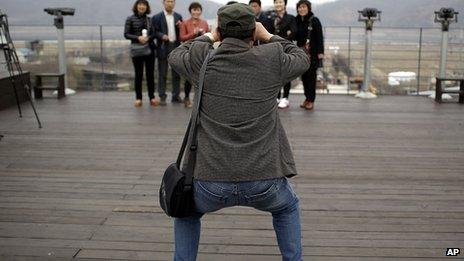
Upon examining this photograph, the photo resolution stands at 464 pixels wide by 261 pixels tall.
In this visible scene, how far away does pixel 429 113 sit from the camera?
8211 mm

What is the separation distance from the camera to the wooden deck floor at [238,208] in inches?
138

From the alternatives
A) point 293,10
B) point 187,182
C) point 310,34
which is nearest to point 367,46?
point 293,10

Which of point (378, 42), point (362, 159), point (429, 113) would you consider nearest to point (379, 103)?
point (429, 113)

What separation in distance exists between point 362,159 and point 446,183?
3.10 feet

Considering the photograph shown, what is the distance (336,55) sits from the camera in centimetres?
1136

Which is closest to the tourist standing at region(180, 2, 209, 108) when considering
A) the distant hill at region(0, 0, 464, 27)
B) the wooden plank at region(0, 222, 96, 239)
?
the distant hill at region(0, 0, 464, 27)

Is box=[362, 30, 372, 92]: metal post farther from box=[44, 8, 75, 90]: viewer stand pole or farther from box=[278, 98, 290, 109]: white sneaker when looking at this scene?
box=[44, 8, 75, 90]: viewer stand pole

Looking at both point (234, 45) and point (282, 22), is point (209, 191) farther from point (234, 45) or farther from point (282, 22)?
point (282, 22)

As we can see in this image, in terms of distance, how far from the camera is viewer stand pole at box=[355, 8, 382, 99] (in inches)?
386

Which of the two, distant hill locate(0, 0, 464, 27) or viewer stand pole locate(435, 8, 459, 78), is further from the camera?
distant hill locate(0, 0, 464, 27)

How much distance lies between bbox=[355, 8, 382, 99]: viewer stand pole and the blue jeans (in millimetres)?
7380

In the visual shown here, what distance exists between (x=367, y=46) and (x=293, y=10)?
132 centimetres

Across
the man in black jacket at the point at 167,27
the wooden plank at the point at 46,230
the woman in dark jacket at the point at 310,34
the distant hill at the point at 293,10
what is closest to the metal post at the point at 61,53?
the distant hill at the point at 293,10

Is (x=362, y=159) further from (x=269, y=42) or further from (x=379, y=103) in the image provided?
(x=379, y=103)
